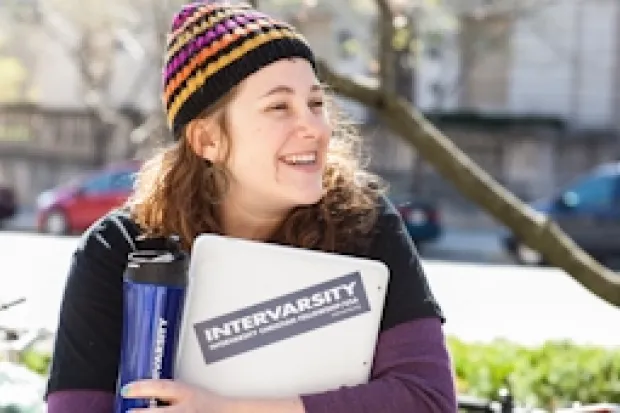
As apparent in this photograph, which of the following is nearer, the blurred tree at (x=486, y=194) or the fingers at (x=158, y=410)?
the fingers at (x=158, y=410)

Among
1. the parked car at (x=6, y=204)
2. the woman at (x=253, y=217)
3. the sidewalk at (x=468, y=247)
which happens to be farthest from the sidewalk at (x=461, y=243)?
the woman at (x=253, y=217)

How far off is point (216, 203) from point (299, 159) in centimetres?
23

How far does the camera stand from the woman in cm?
197

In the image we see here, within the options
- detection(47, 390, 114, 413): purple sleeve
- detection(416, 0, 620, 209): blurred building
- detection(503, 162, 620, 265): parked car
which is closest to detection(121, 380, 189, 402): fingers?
detection(47, 390, 114, 413): purple sleeve

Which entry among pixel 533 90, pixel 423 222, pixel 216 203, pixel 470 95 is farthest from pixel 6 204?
pixel 216 203

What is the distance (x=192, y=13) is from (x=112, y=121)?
2044 cm

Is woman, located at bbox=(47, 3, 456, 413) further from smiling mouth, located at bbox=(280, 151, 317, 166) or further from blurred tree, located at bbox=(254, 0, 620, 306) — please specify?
blurred tree, located at bbox=(254, 0, 620, 306)

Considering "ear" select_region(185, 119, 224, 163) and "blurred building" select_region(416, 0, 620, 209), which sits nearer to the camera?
"ear" select_region(185, 119, 224, 163)

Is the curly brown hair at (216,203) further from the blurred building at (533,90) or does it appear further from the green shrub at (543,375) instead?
the blurred building at (533,90)

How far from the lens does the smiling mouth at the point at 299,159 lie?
2.00m

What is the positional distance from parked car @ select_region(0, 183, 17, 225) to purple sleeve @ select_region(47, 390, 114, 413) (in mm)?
20603

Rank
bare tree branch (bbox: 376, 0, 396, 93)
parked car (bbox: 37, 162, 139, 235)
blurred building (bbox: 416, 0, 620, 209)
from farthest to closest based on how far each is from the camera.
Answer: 1. blurred building (bbox: 416, 0, 620, 209)
2. parked car (bbox: 37, 162, 139, 235)
3. bare tree branch (bbox: 376, 0, 396, 93)

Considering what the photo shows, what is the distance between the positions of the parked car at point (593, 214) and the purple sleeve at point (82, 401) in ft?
50.5

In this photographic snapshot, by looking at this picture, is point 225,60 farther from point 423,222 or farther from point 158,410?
point 423,222
